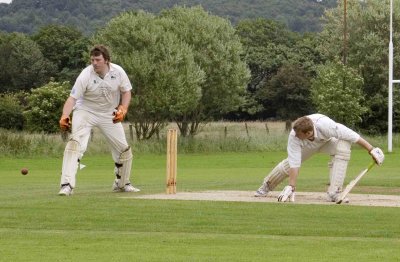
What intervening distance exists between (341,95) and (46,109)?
25.5 m

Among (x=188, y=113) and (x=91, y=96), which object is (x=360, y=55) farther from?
(x=91, y=96)

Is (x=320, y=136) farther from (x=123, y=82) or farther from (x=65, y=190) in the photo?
(x=65, y=190)

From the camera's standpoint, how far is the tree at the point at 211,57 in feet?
289

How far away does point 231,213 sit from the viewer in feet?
56.4

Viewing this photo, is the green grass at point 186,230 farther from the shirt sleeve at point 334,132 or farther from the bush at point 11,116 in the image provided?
the bush at point 11,116

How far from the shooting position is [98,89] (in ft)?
66.3

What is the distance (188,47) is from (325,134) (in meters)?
65.1

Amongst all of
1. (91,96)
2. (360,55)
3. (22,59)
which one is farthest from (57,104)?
(91,96)

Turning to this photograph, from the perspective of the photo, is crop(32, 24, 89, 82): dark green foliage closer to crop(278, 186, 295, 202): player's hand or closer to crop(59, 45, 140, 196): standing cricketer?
crop(59, 45, 140, 196): standing cricketer

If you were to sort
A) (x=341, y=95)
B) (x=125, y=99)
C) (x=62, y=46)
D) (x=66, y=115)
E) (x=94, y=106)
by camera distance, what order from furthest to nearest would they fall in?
(x=62, y=46) → (x=341, y=95) → (x=94, y=106) → (x=125, y=99) → (x=66, y=115)

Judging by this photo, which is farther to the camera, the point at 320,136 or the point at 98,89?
the point at 98,89

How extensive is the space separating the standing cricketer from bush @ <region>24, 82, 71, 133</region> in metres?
67.6

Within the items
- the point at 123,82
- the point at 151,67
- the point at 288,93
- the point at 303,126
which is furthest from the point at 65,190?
the point at 288,93

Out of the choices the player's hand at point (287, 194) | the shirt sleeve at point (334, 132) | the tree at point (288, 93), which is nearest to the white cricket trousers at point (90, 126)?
the player's hand at point (287, 194)
